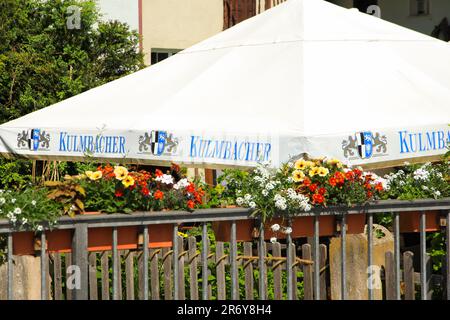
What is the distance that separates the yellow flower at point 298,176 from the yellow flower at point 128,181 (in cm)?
99

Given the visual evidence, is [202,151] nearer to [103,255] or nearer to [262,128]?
[262,128]

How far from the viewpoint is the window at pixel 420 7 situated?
747 inches

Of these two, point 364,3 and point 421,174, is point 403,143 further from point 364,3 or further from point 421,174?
point 364,3

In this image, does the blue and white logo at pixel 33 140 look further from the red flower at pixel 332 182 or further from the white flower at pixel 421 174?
the white flower at pixel 421 174

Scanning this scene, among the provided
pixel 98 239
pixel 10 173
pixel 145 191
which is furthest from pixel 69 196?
pixel 10 173

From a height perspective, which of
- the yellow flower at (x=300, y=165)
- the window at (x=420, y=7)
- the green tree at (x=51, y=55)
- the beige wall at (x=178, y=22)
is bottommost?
the yellow flower at (x=300, y=165)

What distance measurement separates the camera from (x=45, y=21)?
46.2ft

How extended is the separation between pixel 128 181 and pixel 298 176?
1035 millimetres

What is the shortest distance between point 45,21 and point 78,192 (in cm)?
920

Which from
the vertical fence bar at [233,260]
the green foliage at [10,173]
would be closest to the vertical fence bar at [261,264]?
the vertical fence bar at [233,260]

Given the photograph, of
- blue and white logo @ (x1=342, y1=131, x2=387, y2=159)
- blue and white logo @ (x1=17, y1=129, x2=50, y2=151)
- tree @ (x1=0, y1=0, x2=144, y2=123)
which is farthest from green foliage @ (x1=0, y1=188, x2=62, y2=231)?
tree @ (x1=0, y1=0, x2=144, y2=123)

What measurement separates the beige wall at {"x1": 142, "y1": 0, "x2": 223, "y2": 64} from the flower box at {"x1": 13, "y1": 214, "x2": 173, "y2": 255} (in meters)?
10.9

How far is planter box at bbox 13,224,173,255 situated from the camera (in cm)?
500

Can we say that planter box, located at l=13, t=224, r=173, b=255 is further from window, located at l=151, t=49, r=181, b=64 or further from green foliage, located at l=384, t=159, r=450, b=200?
window, located at l=151, t=49, r=181, b=64
